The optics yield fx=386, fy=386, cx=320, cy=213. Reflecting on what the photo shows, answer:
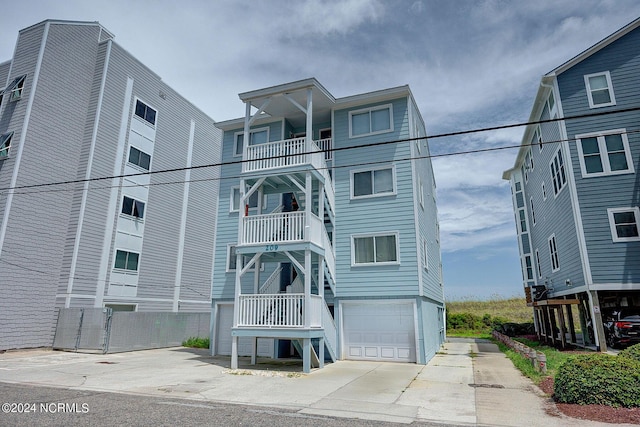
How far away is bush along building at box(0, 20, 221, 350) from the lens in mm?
18812

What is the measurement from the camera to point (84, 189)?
20.8 metres

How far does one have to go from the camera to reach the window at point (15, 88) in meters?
20.8

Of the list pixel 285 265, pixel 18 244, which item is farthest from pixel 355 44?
pixel 18 244

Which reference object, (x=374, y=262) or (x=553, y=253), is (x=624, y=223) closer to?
(x=553, y=253)

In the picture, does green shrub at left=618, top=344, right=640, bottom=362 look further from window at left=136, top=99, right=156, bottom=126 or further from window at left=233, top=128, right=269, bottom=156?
window at left=136, top=99, right=156, bottom=126

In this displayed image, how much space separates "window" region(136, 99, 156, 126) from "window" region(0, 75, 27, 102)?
19.0 feet

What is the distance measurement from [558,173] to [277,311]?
1440 centimetres

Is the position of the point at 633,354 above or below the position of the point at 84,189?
below

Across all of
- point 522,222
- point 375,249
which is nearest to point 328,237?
point 375,249

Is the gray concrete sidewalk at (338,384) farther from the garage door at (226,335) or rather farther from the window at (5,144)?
the window at (5,144)

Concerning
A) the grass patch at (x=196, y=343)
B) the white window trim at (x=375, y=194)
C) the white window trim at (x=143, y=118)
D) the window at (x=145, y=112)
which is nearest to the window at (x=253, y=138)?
the white window trim at (x=375, y=194)

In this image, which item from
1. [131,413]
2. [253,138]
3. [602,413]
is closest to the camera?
[602,413]

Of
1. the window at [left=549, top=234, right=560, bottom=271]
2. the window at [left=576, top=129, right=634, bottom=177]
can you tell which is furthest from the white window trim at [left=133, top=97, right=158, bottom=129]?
the window at [left=549, top=234, right=560, bottom=271]

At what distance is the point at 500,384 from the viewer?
34.6 ft
